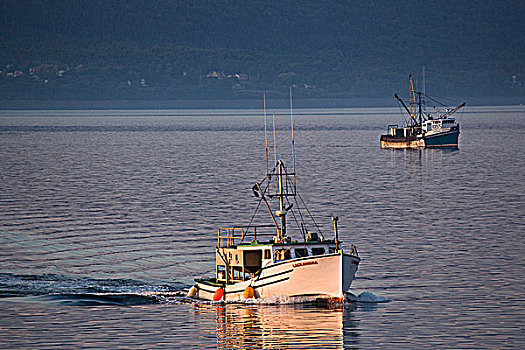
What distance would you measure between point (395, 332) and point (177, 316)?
10886 millimetres

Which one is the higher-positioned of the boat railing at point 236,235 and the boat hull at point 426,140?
the boat hull at point 426,140

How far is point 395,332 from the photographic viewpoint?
44.3 meters

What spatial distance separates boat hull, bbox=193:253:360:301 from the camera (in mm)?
48281

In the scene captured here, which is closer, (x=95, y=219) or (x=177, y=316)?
→ (x=177, y=316)

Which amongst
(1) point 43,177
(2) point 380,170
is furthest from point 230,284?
(2) point 380,170

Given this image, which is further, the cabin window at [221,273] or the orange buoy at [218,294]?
the cabin window at [221,273]

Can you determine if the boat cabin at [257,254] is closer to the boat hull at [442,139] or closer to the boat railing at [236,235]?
the boat railing at [236,235]

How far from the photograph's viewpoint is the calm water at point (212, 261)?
146 feet

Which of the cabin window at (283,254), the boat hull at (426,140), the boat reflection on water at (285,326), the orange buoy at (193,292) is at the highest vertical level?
the boat hull at (426,140)

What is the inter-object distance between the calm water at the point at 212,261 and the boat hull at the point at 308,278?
2.42 feet

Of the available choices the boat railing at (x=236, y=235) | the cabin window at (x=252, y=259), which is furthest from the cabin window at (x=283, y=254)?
the boat railing at (x=236, y=235)

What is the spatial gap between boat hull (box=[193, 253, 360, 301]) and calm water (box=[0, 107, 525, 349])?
74 cm

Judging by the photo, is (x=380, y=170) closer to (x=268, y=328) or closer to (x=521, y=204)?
(x=521, y=204)

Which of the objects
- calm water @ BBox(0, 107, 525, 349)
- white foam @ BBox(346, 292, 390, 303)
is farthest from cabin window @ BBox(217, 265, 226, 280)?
white foam @ BBox(346, 292, 390, 303)
